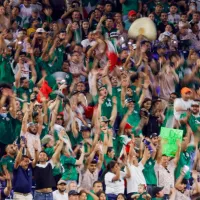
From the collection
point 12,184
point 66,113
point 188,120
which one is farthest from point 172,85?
point 12,184

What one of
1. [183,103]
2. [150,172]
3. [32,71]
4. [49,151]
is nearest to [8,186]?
[49,151]

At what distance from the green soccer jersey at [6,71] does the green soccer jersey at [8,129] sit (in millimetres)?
1613

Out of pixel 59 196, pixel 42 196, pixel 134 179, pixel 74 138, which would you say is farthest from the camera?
pixel 74 138

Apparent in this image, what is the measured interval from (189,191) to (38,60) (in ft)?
14.1

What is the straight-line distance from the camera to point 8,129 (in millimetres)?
21828

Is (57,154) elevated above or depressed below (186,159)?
above

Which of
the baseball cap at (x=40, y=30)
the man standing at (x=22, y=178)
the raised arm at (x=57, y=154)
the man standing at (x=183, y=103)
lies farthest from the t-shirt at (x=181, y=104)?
the man standing at (x=22, y=178)

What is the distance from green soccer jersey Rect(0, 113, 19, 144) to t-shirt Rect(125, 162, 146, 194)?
2.12 meters

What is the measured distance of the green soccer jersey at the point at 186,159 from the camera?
22.3 meters

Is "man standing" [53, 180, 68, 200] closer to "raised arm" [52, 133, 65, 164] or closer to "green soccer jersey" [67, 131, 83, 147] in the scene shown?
"raised arm" [52, 133, 65, 164]

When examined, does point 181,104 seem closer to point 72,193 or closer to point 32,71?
point 32,71

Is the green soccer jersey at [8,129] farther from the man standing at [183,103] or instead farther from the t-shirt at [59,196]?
the man standing at [183,103]

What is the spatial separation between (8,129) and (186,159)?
3323 millimetres

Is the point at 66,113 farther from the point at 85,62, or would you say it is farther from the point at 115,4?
the point at 115,4
